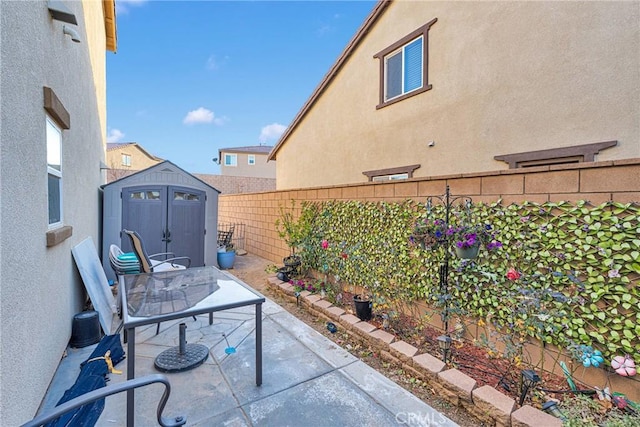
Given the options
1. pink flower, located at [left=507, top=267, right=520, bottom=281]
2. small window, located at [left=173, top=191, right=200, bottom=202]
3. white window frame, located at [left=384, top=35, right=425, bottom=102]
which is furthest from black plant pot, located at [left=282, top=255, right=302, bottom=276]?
white window frame, located at [left=384, top=35, right=425, bottom=102]

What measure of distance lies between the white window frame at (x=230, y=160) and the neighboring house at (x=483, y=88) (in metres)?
20.7

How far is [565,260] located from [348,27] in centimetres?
1218

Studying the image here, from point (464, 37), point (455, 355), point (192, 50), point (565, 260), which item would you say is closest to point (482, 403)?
point (455, 355)

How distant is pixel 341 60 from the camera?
8.62 m

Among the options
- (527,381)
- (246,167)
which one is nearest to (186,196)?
(527,381)

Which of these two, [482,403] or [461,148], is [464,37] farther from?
[482,403]

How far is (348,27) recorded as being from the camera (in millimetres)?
11812

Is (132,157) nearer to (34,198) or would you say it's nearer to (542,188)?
(34,198)

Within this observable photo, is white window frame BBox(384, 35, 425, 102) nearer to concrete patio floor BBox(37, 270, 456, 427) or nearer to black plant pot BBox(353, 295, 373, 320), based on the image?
black plant pot BBox(353, 295, 373, 320)

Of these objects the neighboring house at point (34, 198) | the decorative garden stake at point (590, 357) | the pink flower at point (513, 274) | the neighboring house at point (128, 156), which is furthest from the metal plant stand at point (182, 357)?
the neighboring house at point (128, 156)

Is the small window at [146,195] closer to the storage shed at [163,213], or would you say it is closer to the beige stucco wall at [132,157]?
the storage shed at [163,213]

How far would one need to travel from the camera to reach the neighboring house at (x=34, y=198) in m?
1.68

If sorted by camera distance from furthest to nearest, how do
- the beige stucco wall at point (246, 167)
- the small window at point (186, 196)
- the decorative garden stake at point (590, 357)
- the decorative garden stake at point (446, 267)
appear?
the beige stucco wall at point (246, 167) < the small window at point (186, 196) < the decorative garden stake at point (446, 267) < the decorative garden stake at point (590, 357)

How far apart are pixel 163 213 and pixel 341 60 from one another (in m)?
6.36
